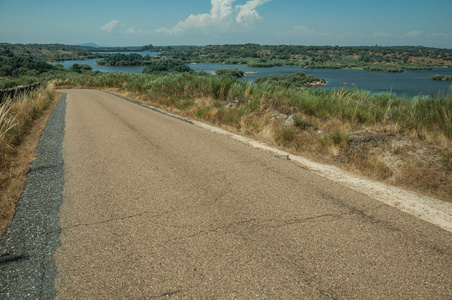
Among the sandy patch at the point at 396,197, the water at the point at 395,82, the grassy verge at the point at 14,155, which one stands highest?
the water at the point at 395,82

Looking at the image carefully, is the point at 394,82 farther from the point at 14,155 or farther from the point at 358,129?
the point at 14,155

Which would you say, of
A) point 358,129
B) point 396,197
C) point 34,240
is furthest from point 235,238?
point 358,129

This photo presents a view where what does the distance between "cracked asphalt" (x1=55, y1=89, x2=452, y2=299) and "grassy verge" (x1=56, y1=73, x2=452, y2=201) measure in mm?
1716

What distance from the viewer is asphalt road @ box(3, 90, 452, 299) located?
2746 mm

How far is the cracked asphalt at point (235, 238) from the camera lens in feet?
9.01

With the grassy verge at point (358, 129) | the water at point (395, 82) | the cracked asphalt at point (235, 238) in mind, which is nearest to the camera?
the cracked asphalt at point (235, 238)

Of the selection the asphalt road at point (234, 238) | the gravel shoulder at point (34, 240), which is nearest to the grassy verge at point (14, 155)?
the gravel shoulder at point (34, 240)

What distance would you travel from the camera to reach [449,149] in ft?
20.0

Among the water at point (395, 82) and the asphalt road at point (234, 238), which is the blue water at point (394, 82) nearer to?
the water at point (395, 82)

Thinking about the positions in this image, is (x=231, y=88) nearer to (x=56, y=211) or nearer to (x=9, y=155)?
(x=9, y=155)

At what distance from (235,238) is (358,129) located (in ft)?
20.8

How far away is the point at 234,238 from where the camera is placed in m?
3.52

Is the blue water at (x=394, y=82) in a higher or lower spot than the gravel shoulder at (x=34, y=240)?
higher

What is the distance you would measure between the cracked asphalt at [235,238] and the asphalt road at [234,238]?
1 centimetres
